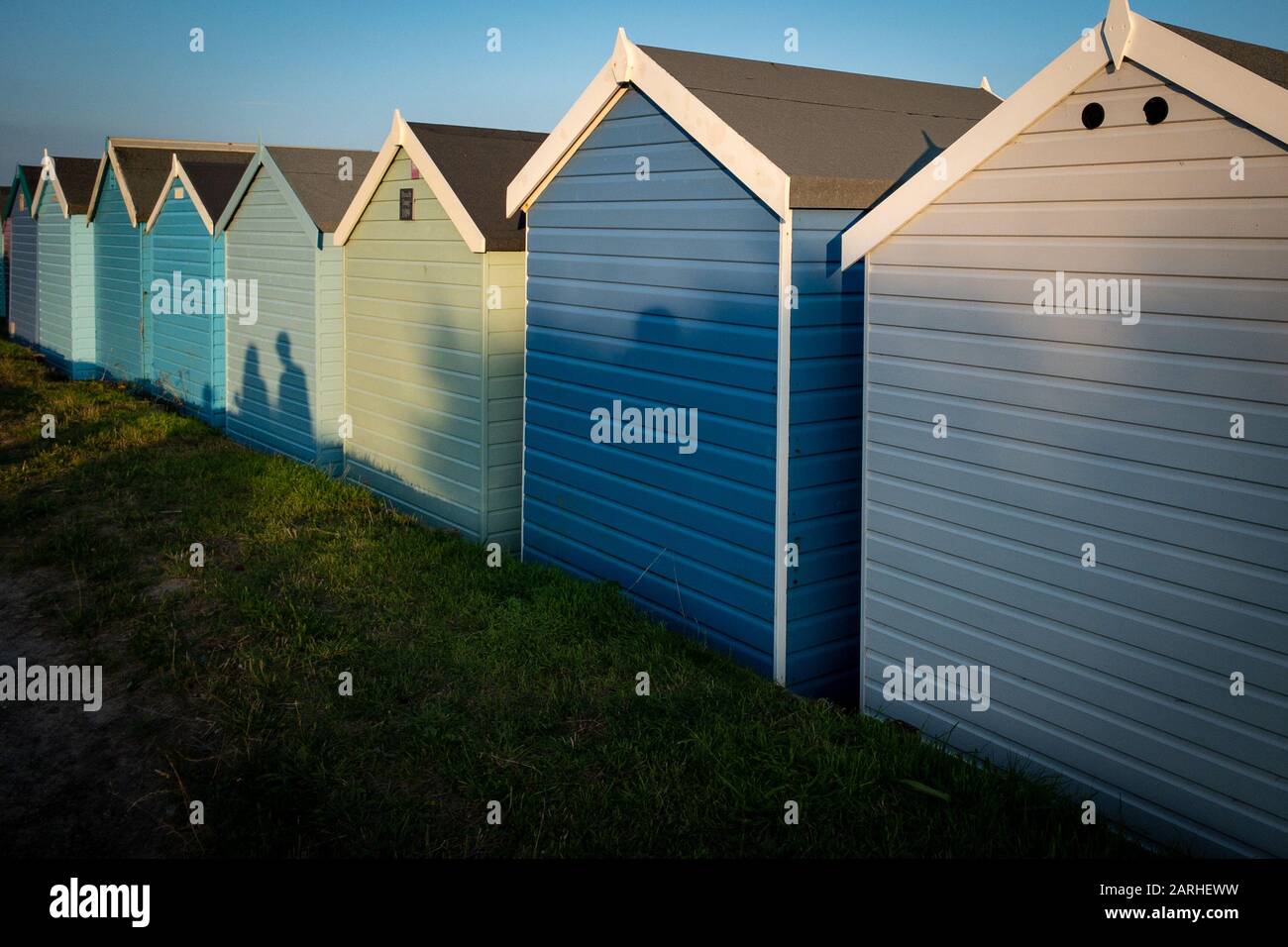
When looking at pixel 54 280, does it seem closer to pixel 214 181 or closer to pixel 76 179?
pixel 76 179

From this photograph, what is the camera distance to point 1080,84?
17.1 ft

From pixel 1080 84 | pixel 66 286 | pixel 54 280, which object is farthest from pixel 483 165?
pixel 54 280

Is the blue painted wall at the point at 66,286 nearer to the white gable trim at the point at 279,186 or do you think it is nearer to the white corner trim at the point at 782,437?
the white gable trim at the point at 279,186

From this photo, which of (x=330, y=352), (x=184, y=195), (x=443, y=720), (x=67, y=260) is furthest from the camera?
(x=67, y=260)

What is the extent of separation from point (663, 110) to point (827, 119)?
1.13 metres

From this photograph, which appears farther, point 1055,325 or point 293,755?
point 293,755

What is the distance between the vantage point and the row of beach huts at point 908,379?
4.77 meters

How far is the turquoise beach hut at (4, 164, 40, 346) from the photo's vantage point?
23.3m

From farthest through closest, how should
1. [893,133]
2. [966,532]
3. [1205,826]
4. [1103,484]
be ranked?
[893,133] → [966,532] → [1103,484] → [1205,826]
